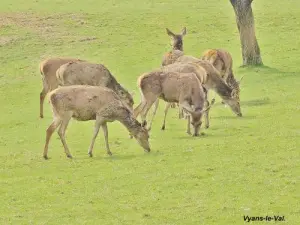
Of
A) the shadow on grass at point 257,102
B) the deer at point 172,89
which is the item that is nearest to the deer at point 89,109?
the deer at point 172,89

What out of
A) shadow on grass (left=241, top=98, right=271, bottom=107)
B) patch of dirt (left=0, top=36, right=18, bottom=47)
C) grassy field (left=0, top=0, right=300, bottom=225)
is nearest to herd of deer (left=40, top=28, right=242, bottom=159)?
grassy field (left=0, top=0, right=300, bottom=225)

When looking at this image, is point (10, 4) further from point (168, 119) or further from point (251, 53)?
point (168, 119)

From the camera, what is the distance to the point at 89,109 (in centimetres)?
1623

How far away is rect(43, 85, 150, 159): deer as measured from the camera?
16.2 metres

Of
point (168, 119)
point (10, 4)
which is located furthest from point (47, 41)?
point (168, 119)

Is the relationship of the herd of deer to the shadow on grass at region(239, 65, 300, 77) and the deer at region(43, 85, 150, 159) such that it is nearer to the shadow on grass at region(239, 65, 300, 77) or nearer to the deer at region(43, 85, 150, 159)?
the deer at region(43, 85, 150, 159)

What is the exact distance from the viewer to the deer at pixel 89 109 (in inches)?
637

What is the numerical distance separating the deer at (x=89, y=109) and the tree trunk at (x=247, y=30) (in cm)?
1156

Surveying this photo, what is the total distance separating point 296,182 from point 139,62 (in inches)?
643

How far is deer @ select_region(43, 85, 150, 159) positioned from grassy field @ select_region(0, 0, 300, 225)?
1.19ft

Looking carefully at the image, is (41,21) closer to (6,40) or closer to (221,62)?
(6,40)

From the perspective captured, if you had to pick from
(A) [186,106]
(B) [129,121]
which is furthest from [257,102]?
(B) [129,121]

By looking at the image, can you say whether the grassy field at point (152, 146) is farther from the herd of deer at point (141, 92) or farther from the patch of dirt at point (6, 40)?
the herd of deer at point (141, 92)

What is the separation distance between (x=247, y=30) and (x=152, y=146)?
11095 mm
